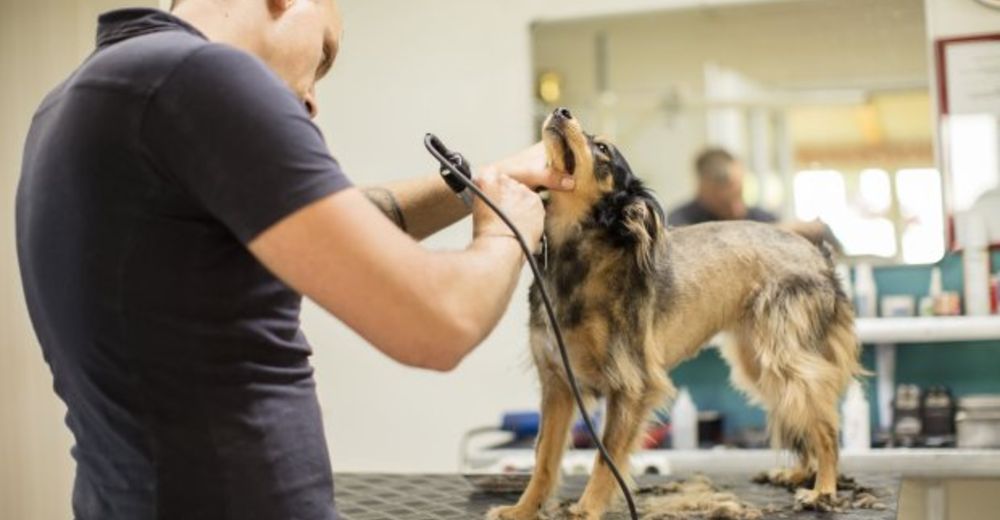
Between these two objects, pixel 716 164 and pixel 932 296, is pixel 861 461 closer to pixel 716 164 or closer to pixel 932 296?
pixel 932 296

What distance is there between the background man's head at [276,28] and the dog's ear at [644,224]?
632 millimetres

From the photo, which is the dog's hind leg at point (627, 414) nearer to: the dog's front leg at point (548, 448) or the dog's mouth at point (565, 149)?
the dog's front leg at point (548, 448)

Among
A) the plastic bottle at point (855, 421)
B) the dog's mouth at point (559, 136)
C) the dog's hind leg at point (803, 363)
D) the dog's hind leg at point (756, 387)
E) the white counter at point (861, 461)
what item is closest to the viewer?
the dog's mouth at point (559, 136)

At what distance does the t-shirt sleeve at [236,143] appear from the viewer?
3.18ft

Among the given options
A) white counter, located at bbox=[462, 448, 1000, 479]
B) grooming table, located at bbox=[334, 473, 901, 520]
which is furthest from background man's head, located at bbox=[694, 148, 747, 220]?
grooming table, located at bbox=[334, 473, 901, 520]

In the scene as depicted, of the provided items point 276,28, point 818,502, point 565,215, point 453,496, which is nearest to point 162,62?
point 276,28

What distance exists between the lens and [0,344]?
9.17 ft

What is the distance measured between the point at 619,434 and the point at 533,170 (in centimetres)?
50

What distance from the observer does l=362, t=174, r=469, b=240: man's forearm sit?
5.66 ft

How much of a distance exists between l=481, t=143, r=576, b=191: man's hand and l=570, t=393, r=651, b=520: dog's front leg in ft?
1.25

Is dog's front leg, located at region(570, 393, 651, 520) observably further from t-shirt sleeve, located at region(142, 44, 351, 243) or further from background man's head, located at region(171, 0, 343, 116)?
t-shirt sleeve, located at region(142, 44, 351, 243)

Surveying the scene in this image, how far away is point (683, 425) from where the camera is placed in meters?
3.43

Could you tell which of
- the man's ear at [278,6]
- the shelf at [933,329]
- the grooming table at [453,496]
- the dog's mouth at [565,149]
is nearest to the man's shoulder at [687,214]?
the shelf at [933,329]

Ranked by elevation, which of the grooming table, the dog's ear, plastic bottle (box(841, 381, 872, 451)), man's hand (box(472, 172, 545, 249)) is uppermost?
man's hand (box(472, 172, 545, 249))
